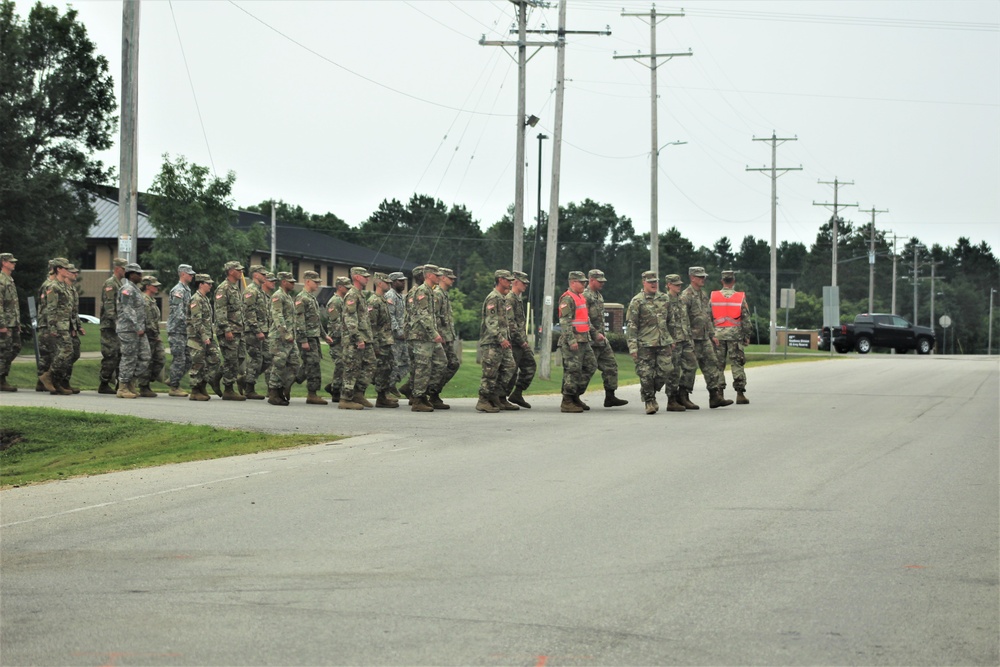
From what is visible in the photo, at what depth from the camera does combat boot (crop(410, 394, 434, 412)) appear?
17719 millimetres

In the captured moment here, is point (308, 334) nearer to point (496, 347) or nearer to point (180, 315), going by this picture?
point (180, 315)

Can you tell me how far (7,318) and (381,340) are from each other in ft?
19.8

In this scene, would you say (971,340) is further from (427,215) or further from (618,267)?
(427,215)

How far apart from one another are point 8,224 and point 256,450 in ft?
96.3

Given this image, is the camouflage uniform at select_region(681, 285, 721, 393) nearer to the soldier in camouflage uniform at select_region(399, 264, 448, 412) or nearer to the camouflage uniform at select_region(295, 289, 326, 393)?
the soldier in camouflage uniform at select_region(399, 264, 448, 412)

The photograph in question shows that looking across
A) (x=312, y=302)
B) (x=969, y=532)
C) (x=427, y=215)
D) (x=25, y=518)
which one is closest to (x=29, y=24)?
(x=312, y=302)

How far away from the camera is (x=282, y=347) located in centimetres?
1870

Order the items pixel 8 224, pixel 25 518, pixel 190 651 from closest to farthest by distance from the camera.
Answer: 1. pixel 190 651
2. pixel 25 518
3. pixel 8 224

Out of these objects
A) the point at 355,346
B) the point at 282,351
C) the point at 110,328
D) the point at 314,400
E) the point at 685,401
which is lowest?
the point at 314,400

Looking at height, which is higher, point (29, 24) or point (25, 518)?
point (29, 24)

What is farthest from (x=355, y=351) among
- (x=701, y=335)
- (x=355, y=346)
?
(x=701, y=335)

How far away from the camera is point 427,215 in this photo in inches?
4518

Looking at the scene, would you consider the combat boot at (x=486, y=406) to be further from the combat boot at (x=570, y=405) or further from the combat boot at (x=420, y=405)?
the combat boot at (x=570, y=405)

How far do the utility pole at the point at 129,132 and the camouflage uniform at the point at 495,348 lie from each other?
756 cm
